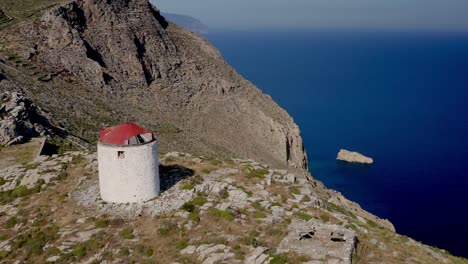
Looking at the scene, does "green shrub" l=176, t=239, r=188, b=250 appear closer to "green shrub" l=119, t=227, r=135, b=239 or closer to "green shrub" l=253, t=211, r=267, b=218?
"green shrub" l=119, t=227, r=135, b=239

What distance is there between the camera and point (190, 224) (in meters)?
21.2

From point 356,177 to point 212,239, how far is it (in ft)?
322

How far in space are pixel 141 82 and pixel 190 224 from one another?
185 ft

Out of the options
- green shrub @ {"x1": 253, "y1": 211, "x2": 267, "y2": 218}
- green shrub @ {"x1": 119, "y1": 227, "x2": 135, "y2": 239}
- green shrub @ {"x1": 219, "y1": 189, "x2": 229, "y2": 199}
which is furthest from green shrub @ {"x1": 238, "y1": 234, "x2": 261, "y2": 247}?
green shrub @ {"x1": 119, "y1": 227, "x2": 135, "y2": 239}

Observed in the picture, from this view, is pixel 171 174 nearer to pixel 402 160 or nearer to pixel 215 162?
pixel 215 162

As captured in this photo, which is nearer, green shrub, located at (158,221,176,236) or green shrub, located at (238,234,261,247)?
green shrub, located at (238,234,261,247)

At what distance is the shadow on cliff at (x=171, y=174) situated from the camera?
26031mm

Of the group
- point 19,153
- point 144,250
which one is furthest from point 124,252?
point 19,153

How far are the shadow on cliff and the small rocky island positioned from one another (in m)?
101

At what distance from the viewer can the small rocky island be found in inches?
4811

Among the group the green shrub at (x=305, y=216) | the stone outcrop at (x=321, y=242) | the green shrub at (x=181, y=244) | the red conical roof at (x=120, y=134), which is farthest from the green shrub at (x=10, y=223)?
the green shrub at (x=305, y=216)

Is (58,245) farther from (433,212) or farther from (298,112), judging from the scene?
(298,112)

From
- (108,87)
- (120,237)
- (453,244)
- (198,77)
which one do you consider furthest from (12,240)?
(453,244)

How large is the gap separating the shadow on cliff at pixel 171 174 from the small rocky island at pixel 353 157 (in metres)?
101
